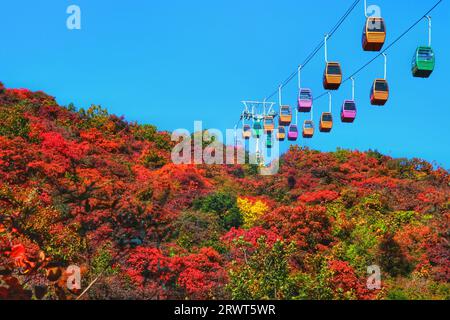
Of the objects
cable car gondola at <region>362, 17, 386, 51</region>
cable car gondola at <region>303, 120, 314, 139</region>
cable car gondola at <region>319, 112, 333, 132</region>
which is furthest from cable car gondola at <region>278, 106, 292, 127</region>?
cable car gondola at <region>362, 17, 386, 51</region>

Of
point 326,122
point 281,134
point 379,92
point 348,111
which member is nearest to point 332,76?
point 379,92

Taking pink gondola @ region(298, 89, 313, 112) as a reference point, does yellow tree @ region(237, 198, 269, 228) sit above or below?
below

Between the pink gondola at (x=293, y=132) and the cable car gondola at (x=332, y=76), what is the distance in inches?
491

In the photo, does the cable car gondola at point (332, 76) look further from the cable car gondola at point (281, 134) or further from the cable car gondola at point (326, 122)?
the cable car gondola at point (281, 134)

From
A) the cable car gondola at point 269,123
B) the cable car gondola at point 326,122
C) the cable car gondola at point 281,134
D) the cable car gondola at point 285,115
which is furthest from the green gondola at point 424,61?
the cable car gondola at point 269,123

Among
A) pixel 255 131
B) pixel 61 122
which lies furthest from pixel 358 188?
pixel 61 122

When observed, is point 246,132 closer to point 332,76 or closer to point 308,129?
point 308,129

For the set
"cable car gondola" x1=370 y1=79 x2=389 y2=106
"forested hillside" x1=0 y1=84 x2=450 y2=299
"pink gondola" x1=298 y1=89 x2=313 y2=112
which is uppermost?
"pink gondola" x1=298 y1=89 x2=313 y2=112

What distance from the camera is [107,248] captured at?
69.3 ft

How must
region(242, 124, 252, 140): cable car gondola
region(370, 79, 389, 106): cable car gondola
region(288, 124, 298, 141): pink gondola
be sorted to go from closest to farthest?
region(370, 79, 389, 106): cable car gondola
region(288, 124, 298, 141): pink gondola
region(242, 124, 252, 140): cable car gondola

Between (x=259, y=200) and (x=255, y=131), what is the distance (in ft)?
42.5

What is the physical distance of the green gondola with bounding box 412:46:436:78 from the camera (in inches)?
762

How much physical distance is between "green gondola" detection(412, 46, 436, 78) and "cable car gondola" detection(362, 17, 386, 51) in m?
1.30

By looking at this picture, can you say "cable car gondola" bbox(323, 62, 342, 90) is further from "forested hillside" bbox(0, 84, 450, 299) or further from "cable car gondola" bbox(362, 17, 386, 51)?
"forested hillside" bbox(0, 84, 450, 299)
